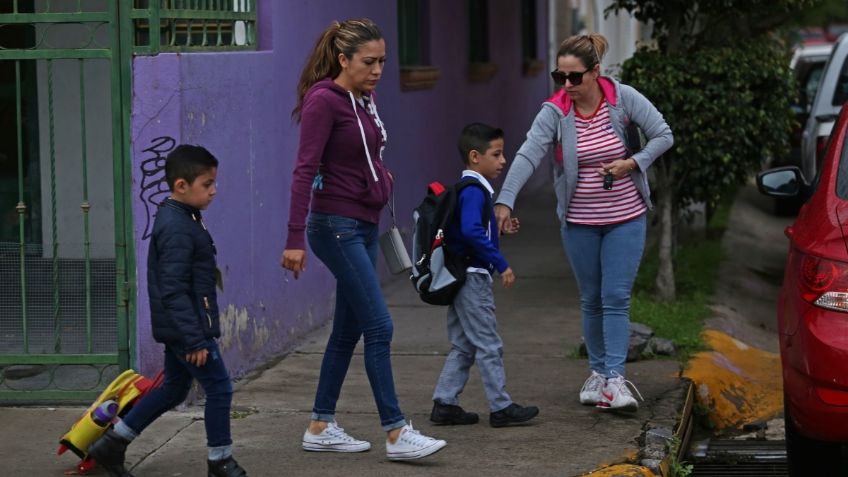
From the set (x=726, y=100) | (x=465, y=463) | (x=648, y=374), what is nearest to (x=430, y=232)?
(x=465, y=463)

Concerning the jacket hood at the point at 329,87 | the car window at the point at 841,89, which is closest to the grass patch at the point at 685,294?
the car window at the point at 841,89

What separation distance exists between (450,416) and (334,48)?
5.80ft

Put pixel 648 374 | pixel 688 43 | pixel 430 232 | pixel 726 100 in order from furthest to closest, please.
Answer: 1. pixel 688 43
2. pixel 726 100
3. pixel 648 374
4. pixel 430 232

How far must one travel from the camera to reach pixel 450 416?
246 inches

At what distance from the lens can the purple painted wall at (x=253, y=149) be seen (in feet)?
20.6

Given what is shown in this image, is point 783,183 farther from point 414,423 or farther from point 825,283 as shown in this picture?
point 414,423

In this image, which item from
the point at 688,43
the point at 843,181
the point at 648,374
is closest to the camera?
the point at 843,181

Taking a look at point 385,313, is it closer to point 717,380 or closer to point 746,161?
point 717,380

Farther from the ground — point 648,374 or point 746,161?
point 746,161

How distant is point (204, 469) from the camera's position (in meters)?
5.58

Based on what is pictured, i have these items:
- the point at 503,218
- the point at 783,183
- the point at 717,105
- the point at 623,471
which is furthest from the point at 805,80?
the point at 623,471

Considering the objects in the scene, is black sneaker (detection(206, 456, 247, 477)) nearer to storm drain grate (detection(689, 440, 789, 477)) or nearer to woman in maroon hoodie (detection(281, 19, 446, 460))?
woman in maroon hoodie (detection(281, 19, 446, 460))

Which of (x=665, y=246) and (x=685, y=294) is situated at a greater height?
(x=665, y=246)

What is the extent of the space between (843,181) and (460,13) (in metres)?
7.75
